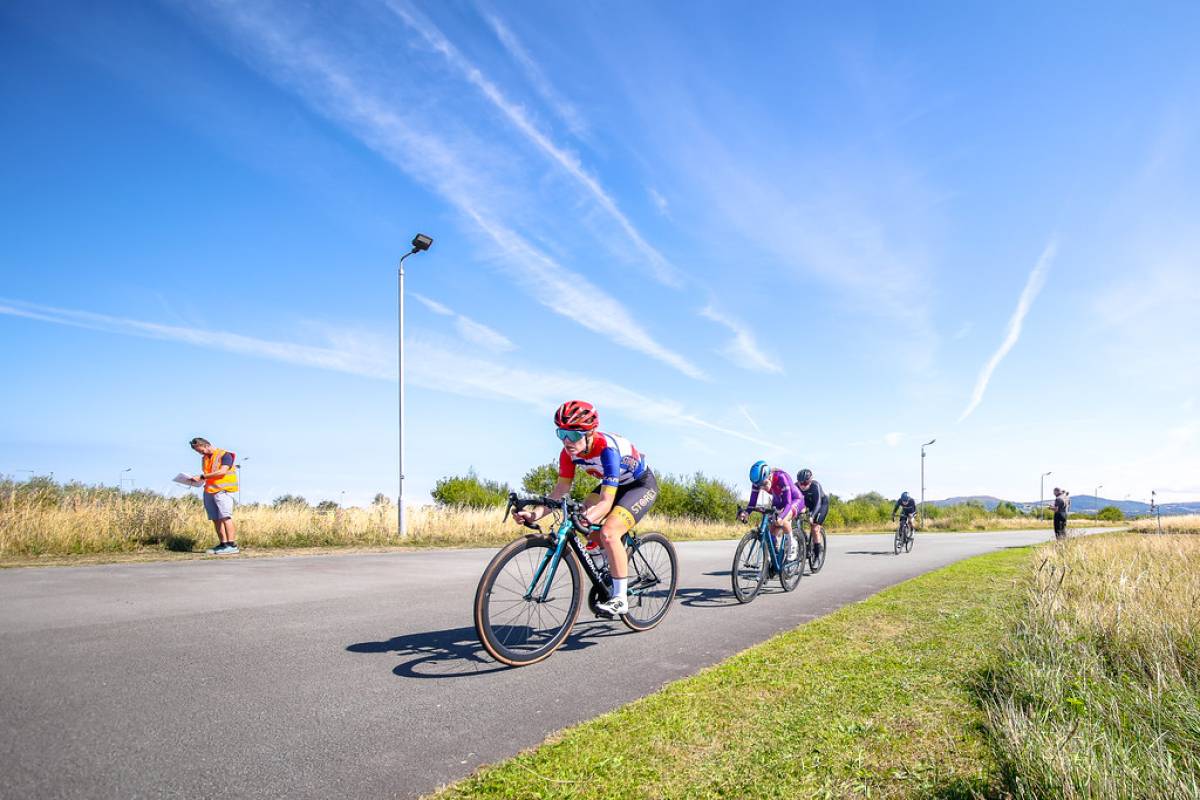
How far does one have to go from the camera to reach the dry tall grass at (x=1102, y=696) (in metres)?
2.55

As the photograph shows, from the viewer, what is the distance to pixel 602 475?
5.74 m

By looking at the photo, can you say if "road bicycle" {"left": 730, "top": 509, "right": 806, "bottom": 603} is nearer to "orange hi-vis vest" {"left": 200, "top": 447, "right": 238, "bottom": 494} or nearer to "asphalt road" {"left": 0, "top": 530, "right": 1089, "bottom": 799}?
"asphalt road" {"left": 0, "top": 530, "right": 1089, "bottom": 799}

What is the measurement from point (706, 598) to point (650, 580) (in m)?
2.18

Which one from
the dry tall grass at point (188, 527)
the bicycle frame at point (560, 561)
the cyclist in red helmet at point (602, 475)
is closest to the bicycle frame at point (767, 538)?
the cyclist in red helmet at point (602, 475)

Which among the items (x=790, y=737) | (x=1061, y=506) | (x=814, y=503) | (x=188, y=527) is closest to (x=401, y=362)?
(x=188, y=527)

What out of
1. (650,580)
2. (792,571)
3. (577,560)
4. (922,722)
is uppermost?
(577,560)

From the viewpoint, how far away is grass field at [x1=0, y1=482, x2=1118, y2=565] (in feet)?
40.4

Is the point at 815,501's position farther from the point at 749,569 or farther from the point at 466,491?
the point at 466,491

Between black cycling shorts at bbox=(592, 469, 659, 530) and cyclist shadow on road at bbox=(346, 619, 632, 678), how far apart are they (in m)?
1.18

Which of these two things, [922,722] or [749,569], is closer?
[922,722]

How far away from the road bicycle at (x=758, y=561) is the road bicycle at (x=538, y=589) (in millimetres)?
2634

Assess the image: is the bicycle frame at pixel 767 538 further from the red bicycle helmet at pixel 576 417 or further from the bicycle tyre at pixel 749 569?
the red bicycle helmet at pixel 576 417

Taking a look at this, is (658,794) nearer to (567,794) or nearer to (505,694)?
(567,794)

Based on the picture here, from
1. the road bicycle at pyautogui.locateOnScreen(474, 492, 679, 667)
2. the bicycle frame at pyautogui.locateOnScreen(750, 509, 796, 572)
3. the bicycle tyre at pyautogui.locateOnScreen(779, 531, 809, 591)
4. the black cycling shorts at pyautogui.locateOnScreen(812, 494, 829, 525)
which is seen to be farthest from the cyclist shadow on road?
the black cycling shorts at pyautogui.locateOnScreen(812, 494, 829, 525)
